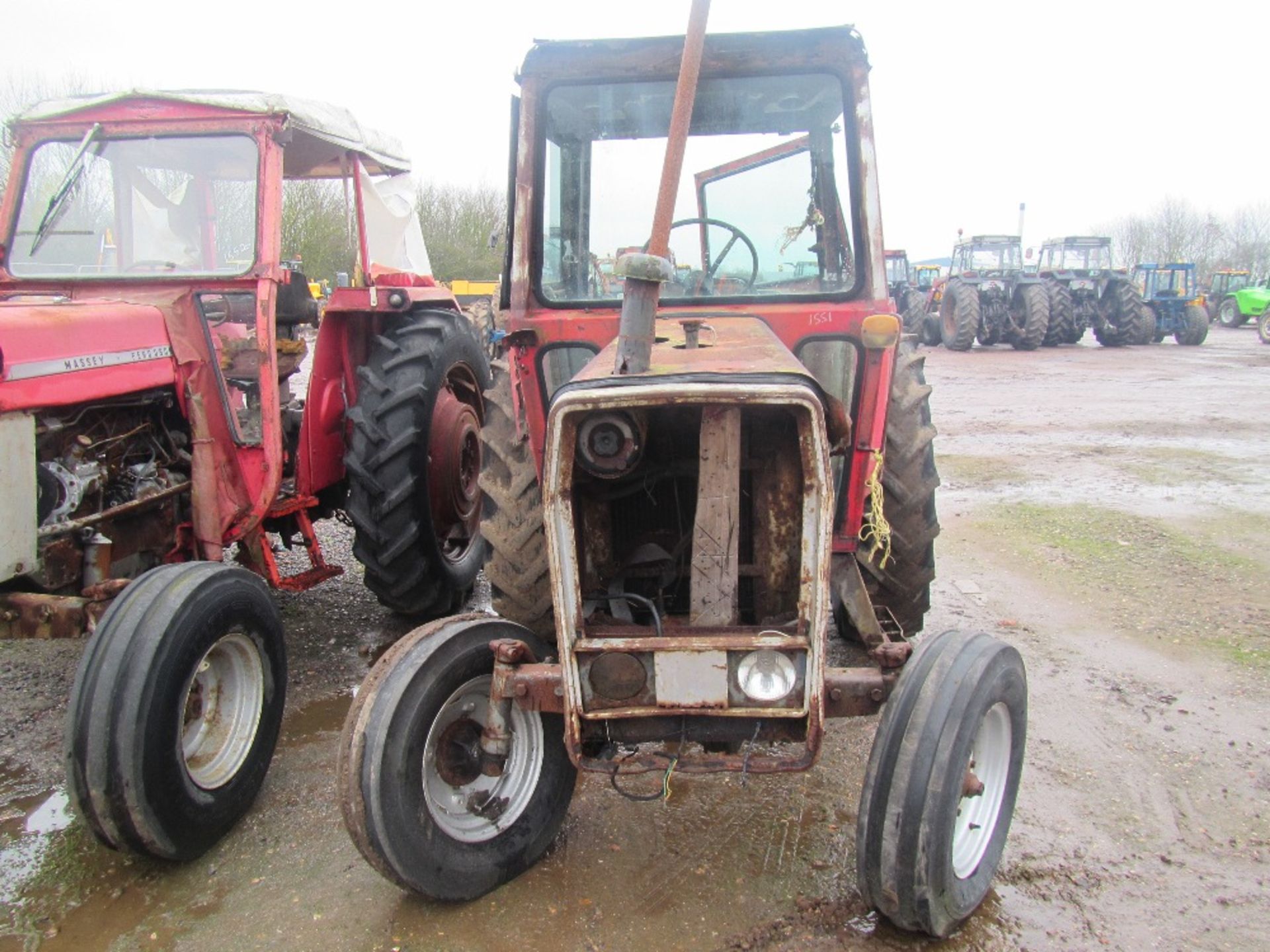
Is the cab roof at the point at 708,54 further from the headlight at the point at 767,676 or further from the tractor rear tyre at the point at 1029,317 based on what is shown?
the tractor rear tyre at the point at 1029,317

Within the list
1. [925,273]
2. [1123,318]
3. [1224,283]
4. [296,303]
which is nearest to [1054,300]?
[1123,318]

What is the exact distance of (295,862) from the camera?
2600 millimetres

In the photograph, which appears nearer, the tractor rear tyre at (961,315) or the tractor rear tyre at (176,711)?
the tractor rear tyre at (176,711)

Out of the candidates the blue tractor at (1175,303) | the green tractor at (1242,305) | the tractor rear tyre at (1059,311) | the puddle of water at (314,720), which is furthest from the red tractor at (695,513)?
the green tractor at (1242,305)

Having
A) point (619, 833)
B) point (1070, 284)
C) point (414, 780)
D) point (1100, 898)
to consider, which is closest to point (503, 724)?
point (414, 780)

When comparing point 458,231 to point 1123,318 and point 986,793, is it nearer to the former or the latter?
point 1123,318

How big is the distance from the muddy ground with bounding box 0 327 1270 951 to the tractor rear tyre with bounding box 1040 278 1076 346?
52.4 ft

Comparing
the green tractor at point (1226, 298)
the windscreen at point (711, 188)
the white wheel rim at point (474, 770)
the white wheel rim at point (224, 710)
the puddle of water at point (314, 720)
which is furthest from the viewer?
the green tractor at point (1226, 298)

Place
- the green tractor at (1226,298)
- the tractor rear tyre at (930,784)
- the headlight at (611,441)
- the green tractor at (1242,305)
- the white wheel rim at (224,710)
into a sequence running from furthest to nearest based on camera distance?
the green tractor at (1226,298) → the green tractor at (1242,305) → the white wheel rim at (224,710) → the headlight at (611,441) → the tractor rear tyre at (930,784)

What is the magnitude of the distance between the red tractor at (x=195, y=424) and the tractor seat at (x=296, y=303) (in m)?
0.01

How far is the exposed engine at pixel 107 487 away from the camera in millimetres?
2977

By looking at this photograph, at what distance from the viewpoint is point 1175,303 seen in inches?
807

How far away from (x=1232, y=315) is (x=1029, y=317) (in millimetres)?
12092

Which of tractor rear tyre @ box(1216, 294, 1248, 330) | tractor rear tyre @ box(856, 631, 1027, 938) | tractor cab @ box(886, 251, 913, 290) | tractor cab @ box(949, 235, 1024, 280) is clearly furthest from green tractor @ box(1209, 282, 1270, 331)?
tractor rear tyre @ box(856, 631, 1027, 938)
